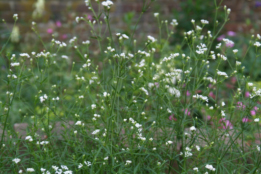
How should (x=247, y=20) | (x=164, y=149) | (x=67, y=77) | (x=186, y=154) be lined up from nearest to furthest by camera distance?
1. (x=186, y=154)
2. (x=164, y=149)
3. (x=67, y=77)
4. (x=247, y=20)

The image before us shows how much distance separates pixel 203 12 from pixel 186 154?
3.40 metres

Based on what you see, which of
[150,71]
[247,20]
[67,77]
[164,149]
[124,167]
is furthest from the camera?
[247,20]

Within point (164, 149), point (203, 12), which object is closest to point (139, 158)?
point (164, 149)

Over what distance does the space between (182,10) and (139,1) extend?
0.67 metres

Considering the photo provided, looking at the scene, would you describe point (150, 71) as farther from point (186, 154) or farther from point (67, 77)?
point (67, 77)

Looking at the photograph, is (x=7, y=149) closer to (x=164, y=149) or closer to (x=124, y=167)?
(x=124, y=167)

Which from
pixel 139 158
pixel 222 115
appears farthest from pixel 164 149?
pixel 222 115

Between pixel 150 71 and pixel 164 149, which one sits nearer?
pixel 164 149

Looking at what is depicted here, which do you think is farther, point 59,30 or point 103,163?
point 59,30

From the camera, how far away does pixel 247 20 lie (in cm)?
495

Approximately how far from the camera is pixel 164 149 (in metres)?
1.88

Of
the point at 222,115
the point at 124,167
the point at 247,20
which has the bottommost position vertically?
the point at 247,20

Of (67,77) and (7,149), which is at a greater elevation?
(7,149)

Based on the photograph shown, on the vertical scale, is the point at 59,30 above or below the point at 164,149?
below
